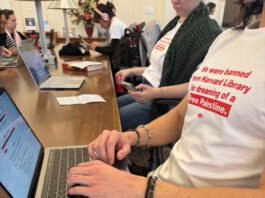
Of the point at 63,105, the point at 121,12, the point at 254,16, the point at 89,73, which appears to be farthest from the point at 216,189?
the point at 121,12

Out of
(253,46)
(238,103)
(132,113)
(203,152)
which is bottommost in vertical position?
(132,113)

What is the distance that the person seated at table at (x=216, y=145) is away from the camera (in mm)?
462

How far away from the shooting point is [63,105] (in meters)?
1.02

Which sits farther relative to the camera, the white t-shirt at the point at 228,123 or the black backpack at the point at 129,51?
the black backpack at the point at 129,51

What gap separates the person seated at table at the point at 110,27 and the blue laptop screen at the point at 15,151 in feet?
5.80

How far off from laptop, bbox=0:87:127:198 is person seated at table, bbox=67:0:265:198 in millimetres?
78

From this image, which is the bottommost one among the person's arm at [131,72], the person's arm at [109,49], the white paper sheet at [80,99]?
the person's arm at [131,72]

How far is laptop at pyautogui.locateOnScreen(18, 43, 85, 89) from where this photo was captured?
3.99ft

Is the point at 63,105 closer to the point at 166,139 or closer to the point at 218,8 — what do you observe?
the point at 166,139

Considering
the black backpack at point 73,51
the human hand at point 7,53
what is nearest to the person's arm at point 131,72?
the black backpack at point 73,51

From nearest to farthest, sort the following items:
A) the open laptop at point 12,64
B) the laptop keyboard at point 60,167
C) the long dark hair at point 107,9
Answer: the laptop keyboard at point 60,167, the open laptop at point 12,64, the long dark hair at point 107,9

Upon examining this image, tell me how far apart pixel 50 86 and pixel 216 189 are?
1059 mm

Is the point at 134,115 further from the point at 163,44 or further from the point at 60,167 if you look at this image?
the point at 60,167

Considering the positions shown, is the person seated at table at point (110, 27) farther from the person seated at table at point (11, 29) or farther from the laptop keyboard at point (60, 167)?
the laptop keyboard at point (60, 167)
